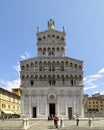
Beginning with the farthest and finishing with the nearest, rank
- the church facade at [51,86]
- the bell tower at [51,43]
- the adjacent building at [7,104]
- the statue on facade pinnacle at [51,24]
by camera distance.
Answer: the statue on facade pinnacle at [51,24]
the adjacent building at [7,104]
the bell tower at [51,43]
the church facade at [51,86]

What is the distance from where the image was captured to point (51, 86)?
65562 millimetres

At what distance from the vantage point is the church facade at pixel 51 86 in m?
64.7

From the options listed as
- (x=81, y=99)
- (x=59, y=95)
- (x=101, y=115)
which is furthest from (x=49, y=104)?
(x=101, y=115)

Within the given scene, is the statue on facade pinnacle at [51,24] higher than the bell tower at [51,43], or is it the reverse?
the statue on facade pinnacle at [51,24]

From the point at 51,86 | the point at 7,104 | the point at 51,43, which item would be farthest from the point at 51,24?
the point at 7,104

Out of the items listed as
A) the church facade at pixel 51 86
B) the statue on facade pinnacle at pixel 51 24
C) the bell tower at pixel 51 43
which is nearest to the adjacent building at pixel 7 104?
the church facade at pixel 51 86

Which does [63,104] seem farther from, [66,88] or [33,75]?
[33,75]

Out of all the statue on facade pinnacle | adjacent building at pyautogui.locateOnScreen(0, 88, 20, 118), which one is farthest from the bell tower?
adjacent building at pyautogui.locateOnScreen(0, 88, 20, 118)

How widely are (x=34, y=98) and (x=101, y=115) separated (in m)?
16.4

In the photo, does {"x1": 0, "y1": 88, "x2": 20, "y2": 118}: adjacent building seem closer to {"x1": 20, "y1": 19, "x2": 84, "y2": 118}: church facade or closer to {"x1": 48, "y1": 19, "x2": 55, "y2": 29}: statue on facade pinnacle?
{"x1": 20, "y1": 19, "x2": 84, "y2": 118}: church facade

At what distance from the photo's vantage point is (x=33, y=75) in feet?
215

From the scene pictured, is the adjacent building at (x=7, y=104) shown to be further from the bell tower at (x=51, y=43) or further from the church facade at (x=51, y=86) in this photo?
the bell tower at (x=51, y=43)

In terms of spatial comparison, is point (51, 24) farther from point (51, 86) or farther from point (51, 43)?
point (51, 86)

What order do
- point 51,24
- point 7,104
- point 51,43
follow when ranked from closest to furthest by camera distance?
1. point 51,43
2. point 51,24
3. point 7,104
